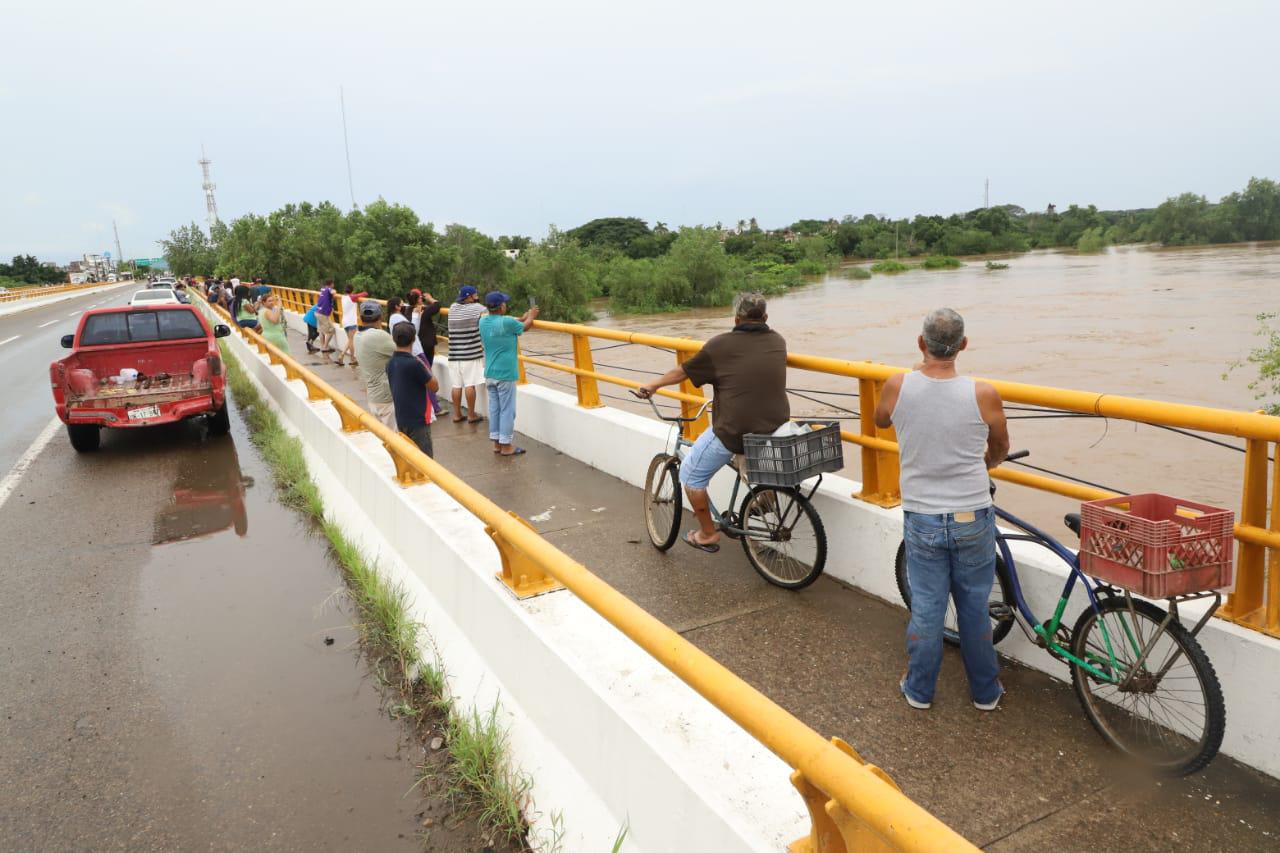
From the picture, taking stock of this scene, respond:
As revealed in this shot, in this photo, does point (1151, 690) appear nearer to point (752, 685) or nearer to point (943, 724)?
point (943, 724)

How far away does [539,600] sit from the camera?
146 inches

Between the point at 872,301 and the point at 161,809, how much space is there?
49465 mm

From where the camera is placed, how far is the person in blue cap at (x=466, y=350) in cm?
967

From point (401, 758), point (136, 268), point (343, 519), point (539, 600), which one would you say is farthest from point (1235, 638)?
point (136, 268)

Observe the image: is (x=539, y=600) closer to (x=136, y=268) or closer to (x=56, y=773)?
(x=56, y=773)

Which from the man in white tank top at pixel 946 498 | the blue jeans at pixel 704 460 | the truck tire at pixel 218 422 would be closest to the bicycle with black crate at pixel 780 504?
the blue jeans at pixel 704 460

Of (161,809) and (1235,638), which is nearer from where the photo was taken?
(1235,638)

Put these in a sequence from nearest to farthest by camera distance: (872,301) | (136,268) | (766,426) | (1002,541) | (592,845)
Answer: (592,845) → (1002,541) → (766,426) → (872,301) → (136,268)

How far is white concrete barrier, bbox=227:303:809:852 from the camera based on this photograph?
2.49m

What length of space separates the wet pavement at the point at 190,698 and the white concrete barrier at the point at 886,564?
2456mm

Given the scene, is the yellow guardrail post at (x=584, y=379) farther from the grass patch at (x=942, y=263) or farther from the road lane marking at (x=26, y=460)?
the grass patch at (x=942, y=263)

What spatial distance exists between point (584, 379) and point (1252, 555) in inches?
226

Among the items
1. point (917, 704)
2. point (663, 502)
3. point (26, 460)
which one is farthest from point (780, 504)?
point (26, 460)

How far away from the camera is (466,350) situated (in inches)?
391
